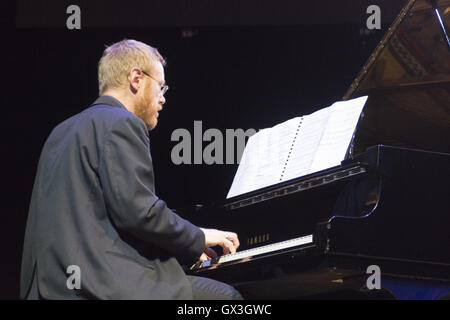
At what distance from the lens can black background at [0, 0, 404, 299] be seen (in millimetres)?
5074

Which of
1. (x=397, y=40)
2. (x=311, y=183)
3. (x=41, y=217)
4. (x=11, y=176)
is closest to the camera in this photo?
(x=41, y=217)

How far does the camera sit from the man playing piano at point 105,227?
2184mm

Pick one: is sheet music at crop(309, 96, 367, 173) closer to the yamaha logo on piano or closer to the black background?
the yamaha logo on piano

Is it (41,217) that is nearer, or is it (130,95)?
(41,217)

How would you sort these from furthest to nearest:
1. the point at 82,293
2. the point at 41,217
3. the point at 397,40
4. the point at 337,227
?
the point at 397,40 → the point at 337,227 → the point at 41,217 → the point at 82,293

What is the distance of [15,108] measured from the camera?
16.8 ft

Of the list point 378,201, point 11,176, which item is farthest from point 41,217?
point 11,176

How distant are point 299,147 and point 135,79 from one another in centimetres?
93

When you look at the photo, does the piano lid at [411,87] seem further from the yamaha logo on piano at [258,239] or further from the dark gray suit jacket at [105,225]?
the dark gray suit jacket at [105,225]

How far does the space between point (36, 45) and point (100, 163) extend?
3219 mm
